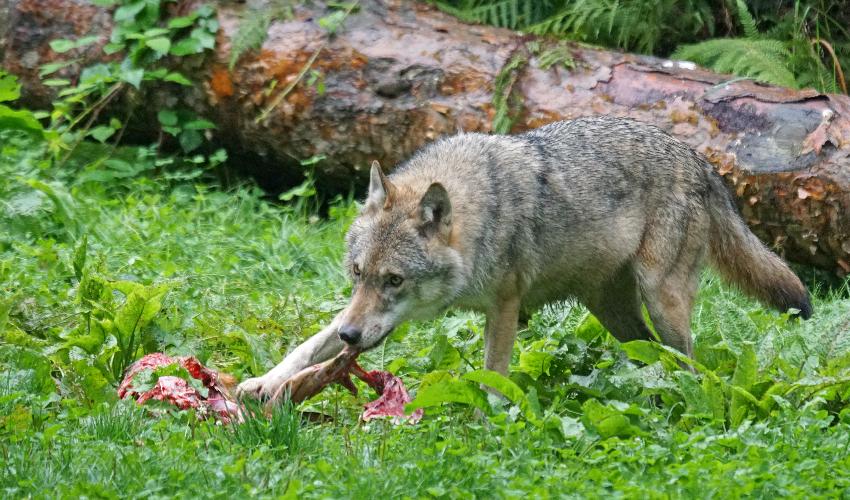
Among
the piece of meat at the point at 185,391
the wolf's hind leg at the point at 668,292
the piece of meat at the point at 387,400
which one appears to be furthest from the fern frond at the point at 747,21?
the piece of meat at the point at 185,391

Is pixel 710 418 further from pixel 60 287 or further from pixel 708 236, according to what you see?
pixel 60 287

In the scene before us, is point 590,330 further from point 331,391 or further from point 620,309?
point 331,391

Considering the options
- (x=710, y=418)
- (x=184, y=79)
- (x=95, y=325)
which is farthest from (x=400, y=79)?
(x=710, y=418)

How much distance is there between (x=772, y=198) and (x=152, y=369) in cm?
472

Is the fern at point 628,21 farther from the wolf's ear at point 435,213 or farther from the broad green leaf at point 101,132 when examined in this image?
the wolf's ear at point 435,213

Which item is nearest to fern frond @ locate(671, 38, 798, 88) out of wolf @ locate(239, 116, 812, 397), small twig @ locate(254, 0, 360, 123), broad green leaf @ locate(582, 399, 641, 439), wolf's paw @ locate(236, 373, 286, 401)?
wolf @ locate(239, 116, 812, 397)

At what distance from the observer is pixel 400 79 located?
9.17m

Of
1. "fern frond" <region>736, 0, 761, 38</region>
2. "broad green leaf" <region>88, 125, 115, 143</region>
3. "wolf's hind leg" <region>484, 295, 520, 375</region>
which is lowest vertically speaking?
"broad green leaf" <region>88, 125, 115, 143</region>

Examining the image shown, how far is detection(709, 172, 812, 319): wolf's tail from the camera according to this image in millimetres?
6781

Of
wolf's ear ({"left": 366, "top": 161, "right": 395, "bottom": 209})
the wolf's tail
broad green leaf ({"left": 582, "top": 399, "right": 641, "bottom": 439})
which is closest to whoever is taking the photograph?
broad green leaf ({"left": 582, "top": 399, "right": 641, "bottom": 439})

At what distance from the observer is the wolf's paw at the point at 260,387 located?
5.75m

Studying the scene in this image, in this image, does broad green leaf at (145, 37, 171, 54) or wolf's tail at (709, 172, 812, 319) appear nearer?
wolf's tail at (709, 172, 812, 319)

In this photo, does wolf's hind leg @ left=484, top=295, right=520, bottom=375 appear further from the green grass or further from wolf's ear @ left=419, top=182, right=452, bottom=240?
wolf's ear @ left=419, top=182, right=452, bottom=240

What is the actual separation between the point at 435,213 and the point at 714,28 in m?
5.69
